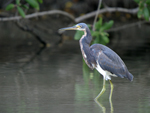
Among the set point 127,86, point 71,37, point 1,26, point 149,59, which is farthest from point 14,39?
point 127,86

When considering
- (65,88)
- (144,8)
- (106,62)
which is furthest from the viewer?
(144,8)

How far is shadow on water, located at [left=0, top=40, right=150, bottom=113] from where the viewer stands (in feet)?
18.5

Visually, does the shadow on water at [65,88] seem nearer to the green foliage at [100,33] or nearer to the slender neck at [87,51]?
the slender neck at [87,51]

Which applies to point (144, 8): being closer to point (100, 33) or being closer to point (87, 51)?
point (100, 33)

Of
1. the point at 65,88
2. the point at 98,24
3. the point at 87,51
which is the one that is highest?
the point at 87,51

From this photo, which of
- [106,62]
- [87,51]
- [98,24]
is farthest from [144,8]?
[106,62]

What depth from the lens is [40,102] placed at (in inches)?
234

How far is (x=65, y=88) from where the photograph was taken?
703 centimetres

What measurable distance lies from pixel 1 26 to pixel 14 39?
436 centimetres

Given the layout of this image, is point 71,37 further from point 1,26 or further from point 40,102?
point 40,102

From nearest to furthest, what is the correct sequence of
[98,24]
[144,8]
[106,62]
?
[106,62] → [98,24] → [144,8]

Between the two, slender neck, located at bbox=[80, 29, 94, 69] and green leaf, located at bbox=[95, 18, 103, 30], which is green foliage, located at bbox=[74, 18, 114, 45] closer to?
green leaf, located at bbox=[95, 18, 103, 30]

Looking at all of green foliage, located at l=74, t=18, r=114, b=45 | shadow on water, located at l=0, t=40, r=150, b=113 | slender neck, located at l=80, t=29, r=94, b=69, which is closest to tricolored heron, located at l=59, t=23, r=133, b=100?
slender neck, located at l=80, t=29, r=94, b=69

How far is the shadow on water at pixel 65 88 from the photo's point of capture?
222 inches
